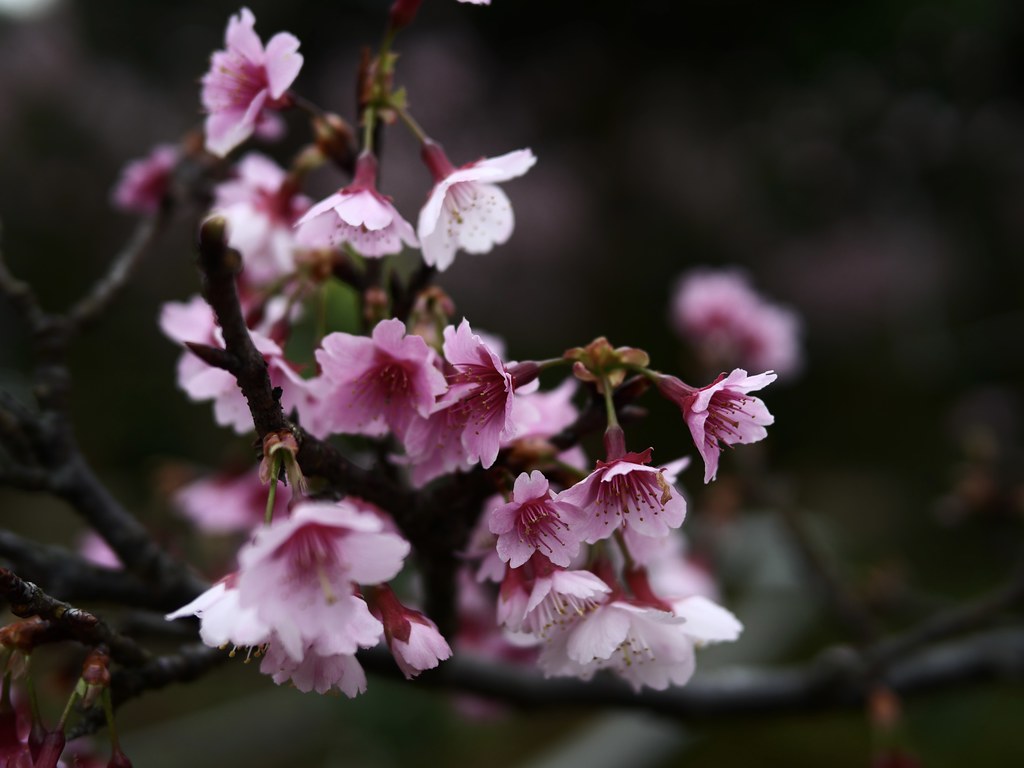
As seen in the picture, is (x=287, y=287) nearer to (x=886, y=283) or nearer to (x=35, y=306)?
(x=35, y=306)

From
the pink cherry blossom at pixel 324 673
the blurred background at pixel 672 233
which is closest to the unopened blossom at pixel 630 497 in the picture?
the pink cherry blossom at pixel 324 673

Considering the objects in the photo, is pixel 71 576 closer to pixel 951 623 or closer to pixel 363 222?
pixel 363 222

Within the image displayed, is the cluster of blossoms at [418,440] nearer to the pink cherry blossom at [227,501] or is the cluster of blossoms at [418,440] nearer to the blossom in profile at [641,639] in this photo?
the blossom in profile at [641,639]

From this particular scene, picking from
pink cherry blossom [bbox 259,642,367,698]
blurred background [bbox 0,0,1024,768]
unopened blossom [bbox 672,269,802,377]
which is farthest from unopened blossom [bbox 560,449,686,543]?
blurred background [bbox 0,0,1024,768]

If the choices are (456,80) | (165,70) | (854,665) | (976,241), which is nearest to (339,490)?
(854,665)

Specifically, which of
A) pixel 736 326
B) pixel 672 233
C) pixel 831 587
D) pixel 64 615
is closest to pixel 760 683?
pixel 831 587

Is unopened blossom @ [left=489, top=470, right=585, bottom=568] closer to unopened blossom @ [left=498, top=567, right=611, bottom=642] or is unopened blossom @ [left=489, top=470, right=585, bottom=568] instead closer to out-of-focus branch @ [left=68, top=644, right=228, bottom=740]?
unopened blossom @ [left=498, top=567, right=611, bottom=642]

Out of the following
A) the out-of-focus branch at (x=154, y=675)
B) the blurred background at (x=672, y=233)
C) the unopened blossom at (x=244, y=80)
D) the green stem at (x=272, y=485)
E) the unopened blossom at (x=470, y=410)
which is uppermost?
the blurred background at (x=672, y=233)
